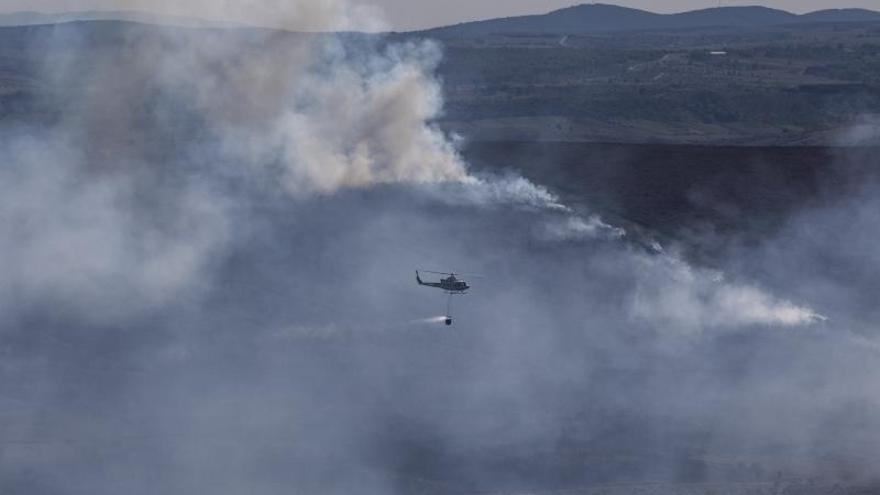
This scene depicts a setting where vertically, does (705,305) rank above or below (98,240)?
below

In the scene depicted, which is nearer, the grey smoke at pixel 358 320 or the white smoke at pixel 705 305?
the grey smoke at pixel 358 320

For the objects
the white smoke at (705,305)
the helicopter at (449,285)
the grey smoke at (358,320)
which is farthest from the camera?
the helicopter at (449,285)

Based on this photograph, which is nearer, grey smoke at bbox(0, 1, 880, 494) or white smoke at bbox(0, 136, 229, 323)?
grey smoke at bbox(0, 1, 880, 494)

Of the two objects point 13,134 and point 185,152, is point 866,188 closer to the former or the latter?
point 185,152

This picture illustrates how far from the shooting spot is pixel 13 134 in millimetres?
127750

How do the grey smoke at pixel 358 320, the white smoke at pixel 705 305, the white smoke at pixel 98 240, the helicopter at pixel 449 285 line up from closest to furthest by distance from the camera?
1. the grey smoke at pixel 358 320
2. the white smoke at pixel 705 305
3. the helicopter at pixel 449 285
4. the white smoke at pixel 98 240

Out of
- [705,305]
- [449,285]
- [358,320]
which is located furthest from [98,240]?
[705,305]

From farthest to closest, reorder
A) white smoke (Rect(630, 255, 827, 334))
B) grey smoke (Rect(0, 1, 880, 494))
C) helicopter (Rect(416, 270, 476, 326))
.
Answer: helicopter (Rect(416, 270, 476, 326)), white smoke (Rect(630, 255, 827, 334)), grey smoke (Rect(0, 1, 880, 494))

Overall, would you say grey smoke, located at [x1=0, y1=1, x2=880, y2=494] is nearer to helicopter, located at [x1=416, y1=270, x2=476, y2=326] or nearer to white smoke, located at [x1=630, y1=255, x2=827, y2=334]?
white smoke, located at [x1=630, y1=255, x2=827, y2=334]

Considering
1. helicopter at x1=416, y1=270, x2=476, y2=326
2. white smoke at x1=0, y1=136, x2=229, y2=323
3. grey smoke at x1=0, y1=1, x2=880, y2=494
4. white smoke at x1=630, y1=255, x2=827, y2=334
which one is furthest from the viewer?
white smoke at x1=0, y1=136, x2=229, y2=323

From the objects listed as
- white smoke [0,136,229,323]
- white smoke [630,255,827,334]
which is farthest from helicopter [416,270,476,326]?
white smoke [0,136,229,323]

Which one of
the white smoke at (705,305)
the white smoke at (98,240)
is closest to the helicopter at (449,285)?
the white smoke at (705,305)

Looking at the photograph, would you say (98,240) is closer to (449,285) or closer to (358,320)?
(358,320)

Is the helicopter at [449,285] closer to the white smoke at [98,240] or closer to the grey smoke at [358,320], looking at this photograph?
the grey smoke at [358,320]
